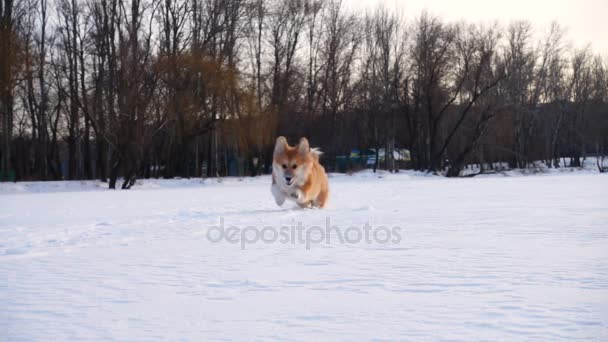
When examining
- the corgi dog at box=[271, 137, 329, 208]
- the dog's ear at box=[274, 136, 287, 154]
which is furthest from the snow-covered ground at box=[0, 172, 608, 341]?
the dog's ear at box=[274, 136, 287, 154]

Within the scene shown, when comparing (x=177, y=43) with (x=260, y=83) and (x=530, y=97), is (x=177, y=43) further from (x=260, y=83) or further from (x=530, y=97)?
(x=530, y=97)

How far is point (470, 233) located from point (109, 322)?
4961 millimetres

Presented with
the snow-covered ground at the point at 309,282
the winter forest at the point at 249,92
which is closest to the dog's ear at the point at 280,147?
the snow-covered ground at the point at 309,282

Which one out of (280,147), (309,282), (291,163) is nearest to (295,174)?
(291,163)

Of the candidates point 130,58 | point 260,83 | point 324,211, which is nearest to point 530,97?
point 260,83

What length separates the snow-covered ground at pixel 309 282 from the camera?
9.78 ft

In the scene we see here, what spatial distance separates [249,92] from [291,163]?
58.7ft

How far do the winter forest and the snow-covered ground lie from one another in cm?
1668

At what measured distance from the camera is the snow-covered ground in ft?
9.78

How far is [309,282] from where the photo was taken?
4.18 meters

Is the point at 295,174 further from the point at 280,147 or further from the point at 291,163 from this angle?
the point at 280,147

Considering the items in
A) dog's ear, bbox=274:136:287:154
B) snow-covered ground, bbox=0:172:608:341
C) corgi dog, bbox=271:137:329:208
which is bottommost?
snow-covered ground, bbox=0:172:608:341

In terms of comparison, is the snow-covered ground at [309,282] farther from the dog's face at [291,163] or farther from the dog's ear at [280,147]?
the dog's ear at [280,147]

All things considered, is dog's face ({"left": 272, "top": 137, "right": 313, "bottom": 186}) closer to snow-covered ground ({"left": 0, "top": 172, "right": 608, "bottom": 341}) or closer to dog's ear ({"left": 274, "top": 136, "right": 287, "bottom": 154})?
dog's ear ({"left": 274, "top": 136, "right": 287, "bottom": 154})
